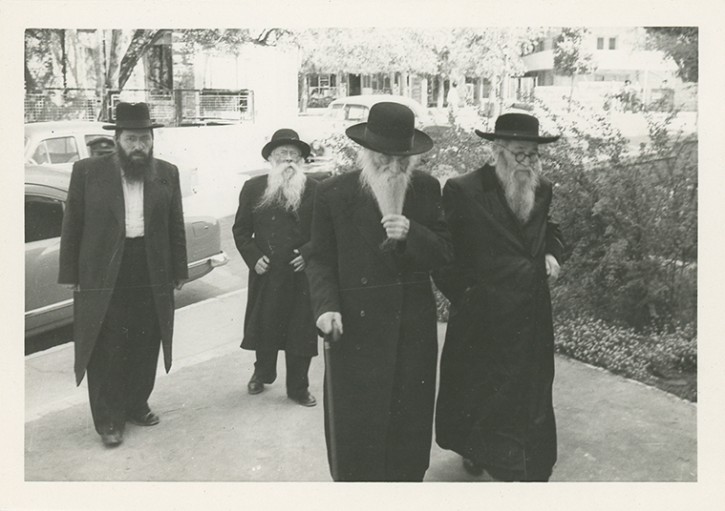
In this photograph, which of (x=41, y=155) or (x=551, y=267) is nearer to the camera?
(x=551, y=267)

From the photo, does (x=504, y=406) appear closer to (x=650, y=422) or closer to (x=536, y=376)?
(x=536, y=376)

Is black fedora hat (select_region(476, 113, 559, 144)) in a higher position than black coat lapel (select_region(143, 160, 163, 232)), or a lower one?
higher

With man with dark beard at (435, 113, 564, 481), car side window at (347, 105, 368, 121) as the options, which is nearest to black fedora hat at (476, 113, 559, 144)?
man with dark beard at (435, 113, 564, 481)

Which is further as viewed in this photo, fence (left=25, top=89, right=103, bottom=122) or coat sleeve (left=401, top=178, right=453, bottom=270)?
fence (left=25, top=89, right=103, bottom=122)

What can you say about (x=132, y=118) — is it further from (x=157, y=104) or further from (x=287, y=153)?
(x=287, y=153)

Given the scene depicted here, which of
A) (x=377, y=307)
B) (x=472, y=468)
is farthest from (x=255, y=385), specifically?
(x=472, y=468)

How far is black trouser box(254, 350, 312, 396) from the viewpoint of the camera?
376 centimetres

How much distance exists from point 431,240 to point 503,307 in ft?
1.74

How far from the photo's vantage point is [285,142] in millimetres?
3715

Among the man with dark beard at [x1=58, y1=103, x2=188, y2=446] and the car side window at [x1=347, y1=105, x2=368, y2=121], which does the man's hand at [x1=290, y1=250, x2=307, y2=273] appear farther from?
the car side window at [x1=347, y1=105, x2=368, y2=121]

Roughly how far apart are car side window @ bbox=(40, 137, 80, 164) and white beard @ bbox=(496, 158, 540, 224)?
227cm

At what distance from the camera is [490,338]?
335cm

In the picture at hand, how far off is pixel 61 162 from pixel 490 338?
97.4 inches
